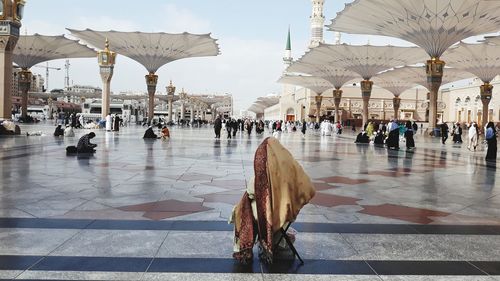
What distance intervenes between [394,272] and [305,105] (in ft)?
261

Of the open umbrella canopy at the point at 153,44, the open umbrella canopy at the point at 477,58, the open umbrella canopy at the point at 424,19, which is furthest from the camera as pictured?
the open umbrella canopy at the point at 477,58

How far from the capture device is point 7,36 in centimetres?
1739

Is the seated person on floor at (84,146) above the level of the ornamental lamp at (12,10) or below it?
below

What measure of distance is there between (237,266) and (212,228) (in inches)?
43.1

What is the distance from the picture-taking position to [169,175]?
781 centimetres

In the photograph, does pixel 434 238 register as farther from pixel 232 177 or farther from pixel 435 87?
pixel 435 87

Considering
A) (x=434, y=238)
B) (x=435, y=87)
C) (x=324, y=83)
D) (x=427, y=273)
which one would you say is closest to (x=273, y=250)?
(x=427, y=273)

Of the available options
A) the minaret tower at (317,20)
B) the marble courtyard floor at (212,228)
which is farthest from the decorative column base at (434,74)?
the minaret tower at (317,20)

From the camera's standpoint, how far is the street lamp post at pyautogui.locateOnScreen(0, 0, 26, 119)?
57.1 feet

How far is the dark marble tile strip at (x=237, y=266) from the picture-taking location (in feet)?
9.88

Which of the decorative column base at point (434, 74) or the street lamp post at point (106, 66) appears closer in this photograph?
the decorative column base at point (434, 74)

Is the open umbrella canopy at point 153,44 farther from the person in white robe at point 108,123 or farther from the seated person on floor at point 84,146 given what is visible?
the seated person on floor at point 84,146

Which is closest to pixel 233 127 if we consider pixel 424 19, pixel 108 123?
pixel 108 123

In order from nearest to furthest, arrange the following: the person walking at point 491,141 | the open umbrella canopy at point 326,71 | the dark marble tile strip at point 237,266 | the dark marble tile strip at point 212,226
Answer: the dark marble tile strip at point 237,266, the dark marble tile strip at point 212,226, the person walking at point 491,141, the open umbrella canopy at point 326,71
